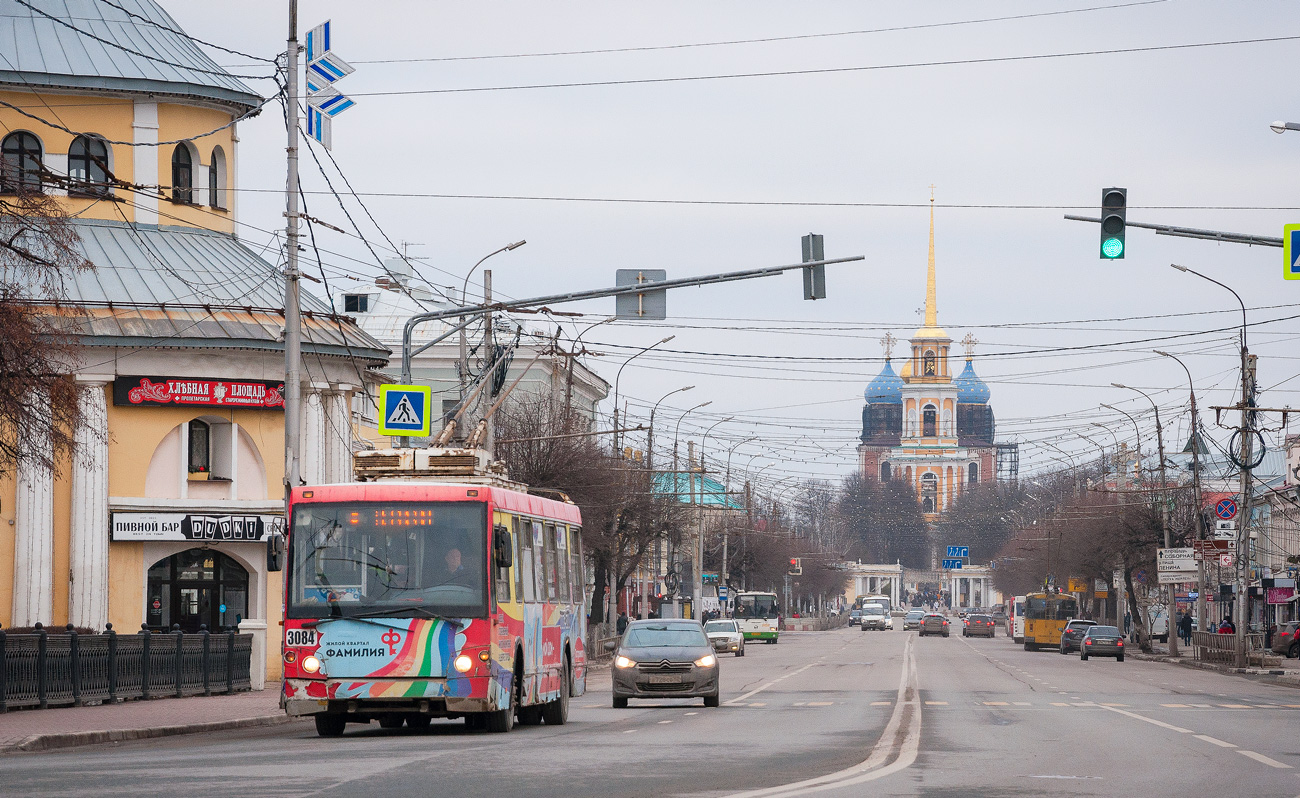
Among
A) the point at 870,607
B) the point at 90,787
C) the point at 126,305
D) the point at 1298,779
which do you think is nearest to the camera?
the point at 90,787

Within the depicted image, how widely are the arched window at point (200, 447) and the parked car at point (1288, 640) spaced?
3598 cm

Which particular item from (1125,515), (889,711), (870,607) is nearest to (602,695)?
(889,711)

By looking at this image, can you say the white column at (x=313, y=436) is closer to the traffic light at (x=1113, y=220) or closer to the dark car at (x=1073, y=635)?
the traffic light at (x=1113, y=220)

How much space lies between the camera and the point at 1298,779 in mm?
14414

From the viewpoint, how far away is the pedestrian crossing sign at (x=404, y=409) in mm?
29922

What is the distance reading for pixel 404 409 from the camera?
98.5 ft

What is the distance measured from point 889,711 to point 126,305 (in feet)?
73.6

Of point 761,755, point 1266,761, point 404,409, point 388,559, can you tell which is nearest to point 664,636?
point 404,409

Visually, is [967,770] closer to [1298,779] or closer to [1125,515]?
[1298,779]

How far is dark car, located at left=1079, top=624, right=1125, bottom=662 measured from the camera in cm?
6175

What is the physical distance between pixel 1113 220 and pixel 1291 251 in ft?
11.1

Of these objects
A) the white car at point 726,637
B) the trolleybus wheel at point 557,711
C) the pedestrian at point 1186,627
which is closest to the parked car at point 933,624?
the pedestrian at point 1186,627

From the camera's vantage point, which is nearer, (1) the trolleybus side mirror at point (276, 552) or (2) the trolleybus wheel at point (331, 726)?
(1) the trolleybus side mirror at point (276, 552)

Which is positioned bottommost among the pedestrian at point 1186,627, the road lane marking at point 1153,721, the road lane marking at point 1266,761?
the pedestrian at point 1186,627
